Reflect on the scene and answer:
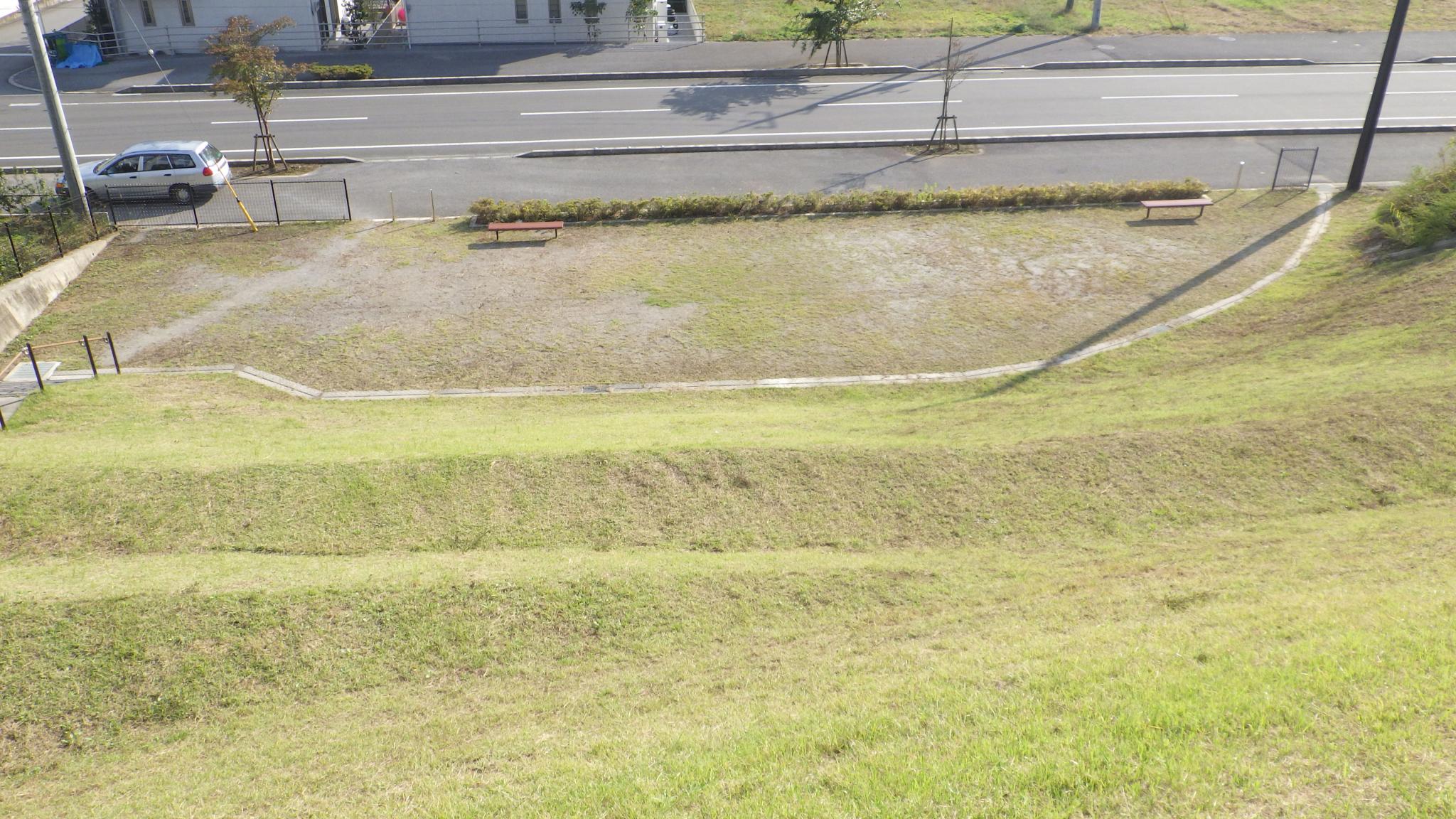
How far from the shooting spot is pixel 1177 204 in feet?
70.5

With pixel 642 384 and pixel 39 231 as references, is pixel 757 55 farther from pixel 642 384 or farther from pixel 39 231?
pixel 642 384

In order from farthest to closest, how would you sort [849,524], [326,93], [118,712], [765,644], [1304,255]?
[326,93], [1304,255], [849,524], [765,644], [118,712]

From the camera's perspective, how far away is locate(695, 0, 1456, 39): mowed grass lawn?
39.8 metres

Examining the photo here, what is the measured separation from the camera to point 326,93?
33.3 metres

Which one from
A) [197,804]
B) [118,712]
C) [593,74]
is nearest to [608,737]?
[197,804]

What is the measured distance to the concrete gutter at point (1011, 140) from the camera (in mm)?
27078

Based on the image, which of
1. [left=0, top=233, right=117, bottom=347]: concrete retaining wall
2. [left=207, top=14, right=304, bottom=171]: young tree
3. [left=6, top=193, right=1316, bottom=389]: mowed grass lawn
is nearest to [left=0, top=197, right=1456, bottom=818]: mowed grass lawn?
[left=6, top=193, right=1316, bottom=389]: mowed grass lawn

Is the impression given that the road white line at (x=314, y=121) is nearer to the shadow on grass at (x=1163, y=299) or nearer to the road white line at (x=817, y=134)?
the road white line at (x=817, y=134)

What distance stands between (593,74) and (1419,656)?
109 feet

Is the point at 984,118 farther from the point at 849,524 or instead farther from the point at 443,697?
the point at 443,697

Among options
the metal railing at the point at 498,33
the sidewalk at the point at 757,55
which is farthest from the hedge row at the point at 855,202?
the metal railing at the point at 498,33

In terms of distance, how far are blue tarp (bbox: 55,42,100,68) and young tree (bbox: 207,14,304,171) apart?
49.8 feet

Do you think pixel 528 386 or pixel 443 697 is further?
pixel 528 386

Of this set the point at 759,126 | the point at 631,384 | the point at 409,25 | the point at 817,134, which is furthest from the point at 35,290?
the point at 409,25
